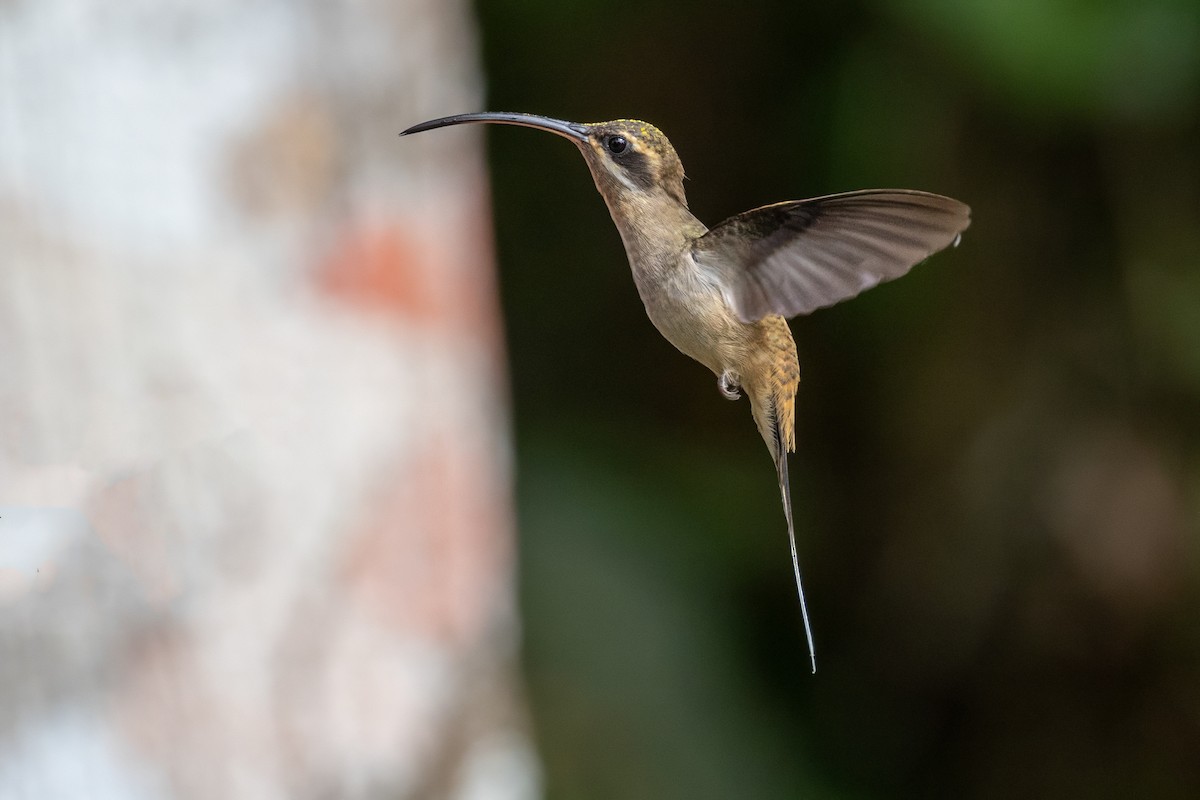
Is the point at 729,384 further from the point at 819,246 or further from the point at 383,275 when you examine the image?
the point at 383,275

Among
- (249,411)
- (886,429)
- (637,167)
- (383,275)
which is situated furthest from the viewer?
(886,429)

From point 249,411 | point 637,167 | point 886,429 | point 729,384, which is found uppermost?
point 637,167

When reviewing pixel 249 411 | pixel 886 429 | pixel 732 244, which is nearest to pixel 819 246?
pixel 732 244

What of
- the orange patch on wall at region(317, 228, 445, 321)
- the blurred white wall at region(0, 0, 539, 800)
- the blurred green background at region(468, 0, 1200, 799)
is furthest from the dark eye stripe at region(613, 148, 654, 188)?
the blurred green background at region(468, 0, 1200, 799)

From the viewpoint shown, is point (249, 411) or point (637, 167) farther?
point (249, 411)

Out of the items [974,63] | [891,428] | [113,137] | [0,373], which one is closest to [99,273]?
[113,137]

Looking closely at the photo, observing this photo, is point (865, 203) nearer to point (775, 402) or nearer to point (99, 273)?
point (775, 402)

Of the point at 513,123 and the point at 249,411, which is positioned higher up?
the point at 513,123

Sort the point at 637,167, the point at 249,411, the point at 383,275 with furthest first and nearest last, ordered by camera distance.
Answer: the point at 383,275 → the point at 249,411 → the point at 637,167
